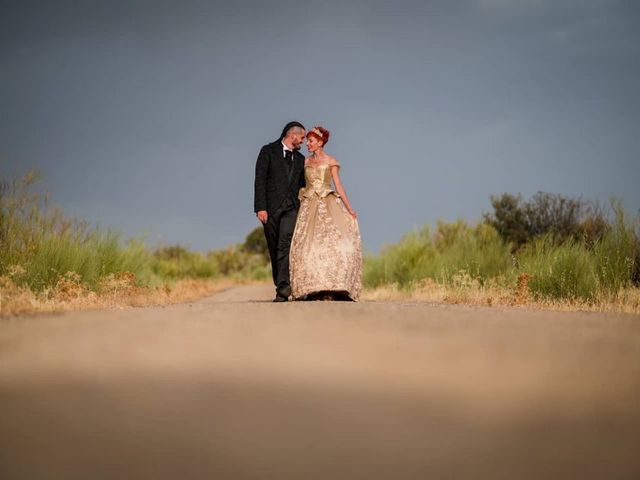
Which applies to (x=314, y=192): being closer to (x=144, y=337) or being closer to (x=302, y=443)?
(x=144, y=337)

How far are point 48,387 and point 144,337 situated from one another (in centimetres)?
125

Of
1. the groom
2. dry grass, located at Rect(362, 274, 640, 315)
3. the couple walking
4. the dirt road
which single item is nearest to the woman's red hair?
the couple walking

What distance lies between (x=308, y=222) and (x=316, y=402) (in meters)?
5.47

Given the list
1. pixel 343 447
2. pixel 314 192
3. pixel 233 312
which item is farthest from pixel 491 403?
pixel 314 192

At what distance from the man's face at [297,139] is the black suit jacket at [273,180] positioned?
11cm

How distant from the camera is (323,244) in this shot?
8195mm

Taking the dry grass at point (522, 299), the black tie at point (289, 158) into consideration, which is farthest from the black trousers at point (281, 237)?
the dry grass at point (522, 299)

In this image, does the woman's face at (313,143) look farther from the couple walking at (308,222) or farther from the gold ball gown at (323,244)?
the gold ball gown at (323,244)

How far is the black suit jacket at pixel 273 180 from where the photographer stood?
8.78 m

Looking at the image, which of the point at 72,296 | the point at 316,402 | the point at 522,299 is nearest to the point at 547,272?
the point at 522,299

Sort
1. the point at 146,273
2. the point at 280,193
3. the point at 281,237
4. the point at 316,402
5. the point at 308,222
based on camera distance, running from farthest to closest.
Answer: the point at 146,273, the point at 280,193, the point at 281,237, the point at 308,222, the point at 316,402

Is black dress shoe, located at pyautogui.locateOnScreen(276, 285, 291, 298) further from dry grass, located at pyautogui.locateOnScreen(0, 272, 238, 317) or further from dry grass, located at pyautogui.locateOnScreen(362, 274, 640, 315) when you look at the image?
dry grass, located at pyautogui.locateOnScreen(362, 274, 640, 315)

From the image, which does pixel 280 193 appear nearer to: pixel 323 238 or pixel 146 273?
pixel 323 238

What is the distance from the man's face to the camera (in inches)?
350
